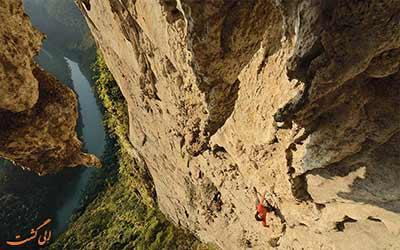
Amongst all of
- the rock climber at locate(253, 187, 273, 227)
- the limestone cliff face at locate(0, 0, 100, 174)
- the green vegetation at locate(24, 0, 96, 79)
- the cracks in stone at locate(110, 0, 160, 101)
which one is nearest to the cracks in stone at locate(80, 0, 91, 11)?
the cracks in stone at locate(110, 0, 160, 101)

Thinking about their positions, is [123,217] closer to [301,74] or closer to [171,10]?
[171,10]

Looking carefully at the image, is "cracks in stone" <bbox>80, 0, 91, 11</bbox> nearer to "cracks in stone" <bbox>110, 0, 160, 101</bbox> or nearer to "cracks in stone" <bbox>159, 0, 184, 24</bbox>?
"cracks in stone" <bbox>110, 0, 160, 101</bbox>

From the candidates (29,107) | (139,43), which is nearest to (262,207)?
(139,43)

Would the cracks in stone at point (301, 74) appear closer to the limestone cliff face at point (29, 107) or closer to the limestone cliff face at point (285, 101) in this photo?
the limestone cliff face at point (285, 101)

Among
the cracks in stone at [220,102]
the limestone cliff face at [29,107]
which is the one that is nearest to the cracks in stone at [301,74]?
the cracks in stone at [220,102]

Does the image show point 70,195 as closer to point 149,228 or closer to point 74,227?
point 74,227
